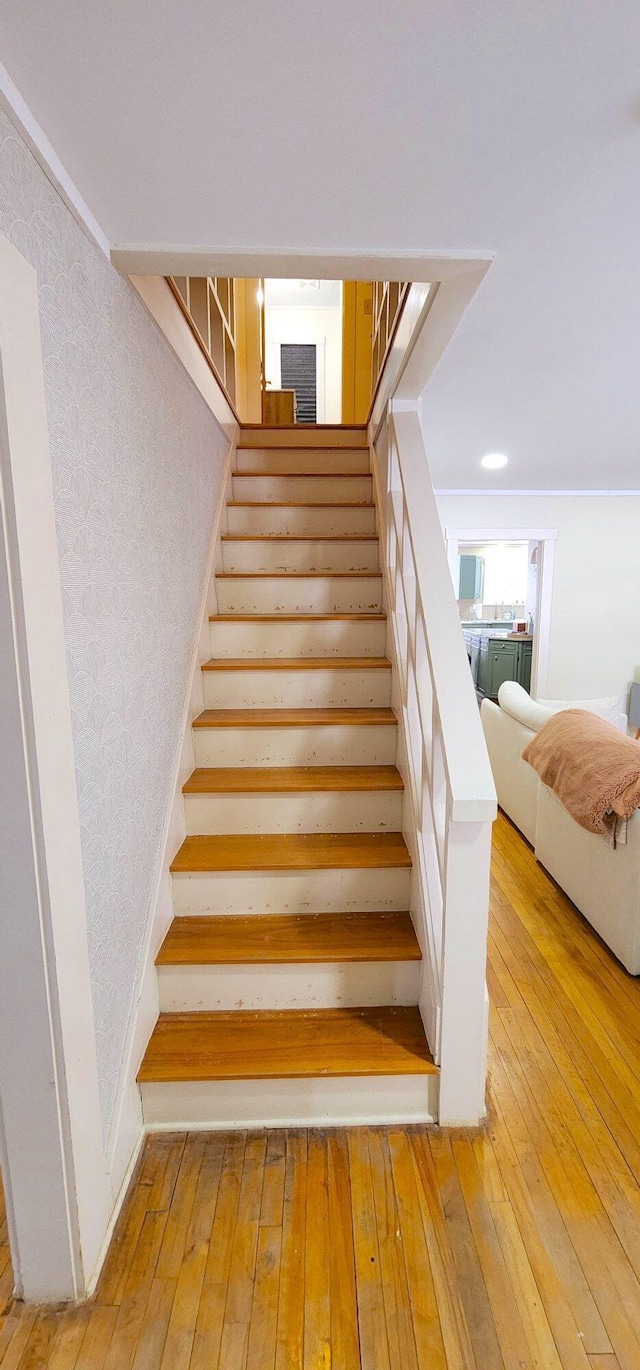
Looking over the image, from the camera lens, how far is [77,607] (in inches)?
46.1

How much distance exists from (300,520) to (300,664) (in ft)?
3.01

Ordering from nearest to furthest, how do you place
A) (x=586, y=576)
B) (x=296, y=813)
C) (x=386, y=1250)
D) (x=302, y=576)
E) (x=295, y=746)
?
(x=386, y=1250)
(x=296, y=813)
(x=295, y=746)
(x=302, y=576)
(x=586, y=576)

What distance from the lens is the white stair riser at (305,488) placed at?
305 cm

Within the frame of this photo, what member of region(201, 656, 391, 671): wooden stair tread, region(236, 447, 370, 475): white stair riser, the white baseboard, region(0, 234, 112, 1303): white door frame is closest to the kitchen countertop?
region(236, 447, 370, 475): white stair riser

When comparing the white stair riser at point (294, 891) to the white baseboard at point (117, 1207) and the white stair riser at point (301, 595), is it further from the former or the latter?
the white stair riser at point (301, 595)

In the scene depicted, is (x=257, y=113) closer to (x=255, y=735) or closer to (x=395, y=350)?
(x=395, y=350)

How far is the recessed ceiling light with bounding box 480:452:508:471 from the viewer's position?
3572 mm

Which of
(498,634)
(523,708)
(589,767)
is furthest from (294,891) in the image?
(498,634)

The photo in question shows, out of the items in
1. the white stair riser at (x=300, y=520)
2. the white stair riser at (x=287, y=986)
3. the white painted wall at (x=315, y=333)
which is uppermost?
the white painted wall at (x=315, y=333)

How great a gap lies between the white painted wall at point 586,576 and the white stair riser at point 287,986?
12.3ft

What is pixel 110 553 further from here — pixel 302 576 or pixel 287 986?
pixel 302 576

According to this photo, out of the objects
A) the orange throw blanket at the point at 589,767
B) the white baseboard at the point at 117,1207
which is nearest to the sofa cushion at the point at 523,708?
the orange throw blanket at the point at 589,767

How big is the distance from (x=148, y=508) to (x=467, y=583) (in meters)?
7.48

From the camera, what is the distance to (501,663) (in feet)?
22.9
